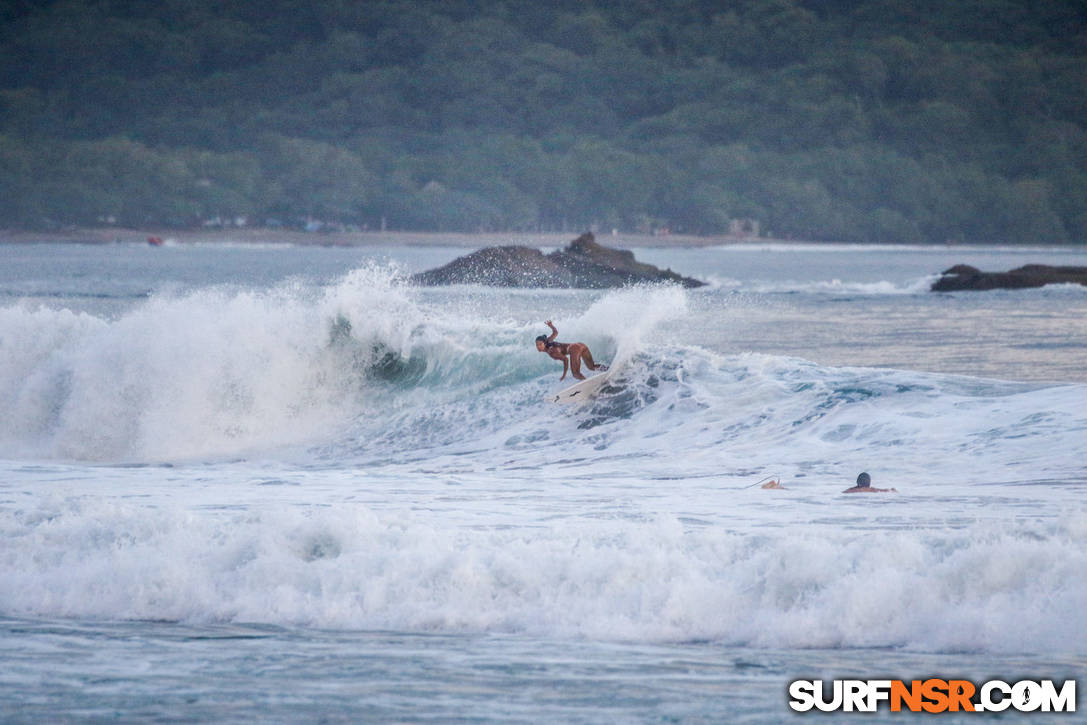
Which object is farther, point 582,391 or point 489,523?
point 582,391

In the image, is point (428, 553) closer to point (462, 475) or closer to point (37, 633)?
point (37, 633)

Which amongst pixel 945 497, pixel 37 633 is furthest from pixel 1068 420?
pixel 37 633

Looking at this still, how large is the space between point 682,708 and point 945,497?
6456 millimetres

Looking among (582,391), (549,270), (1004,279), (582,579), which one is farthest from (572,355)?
(1004,279)

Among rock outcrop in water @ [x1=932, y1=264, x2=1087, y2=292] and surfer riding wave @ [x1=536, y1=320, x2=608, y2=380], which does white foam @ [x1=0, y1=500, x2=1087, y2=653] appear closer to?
surfer riding wave @ [x1=536, y1=320, x2=608, y2=380]

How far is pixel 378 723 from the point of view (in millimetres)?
8016

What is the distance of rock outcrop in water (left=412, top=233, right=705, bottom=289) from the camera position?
65875 millimetres

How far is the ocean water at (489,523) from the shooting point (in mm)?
8992

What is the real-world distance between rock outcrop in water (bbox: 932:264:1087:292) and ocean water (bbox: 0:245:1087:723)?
148ft

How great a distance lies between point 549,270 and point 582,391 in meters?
46.6

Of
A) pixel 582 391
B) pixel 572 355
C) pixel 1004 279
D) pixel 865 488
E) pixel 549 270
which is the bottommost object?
pixel 865 488

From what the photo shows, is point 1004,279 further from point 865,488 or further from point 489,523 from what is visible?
point 489,523

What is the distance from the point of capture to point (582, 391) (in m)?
21.6

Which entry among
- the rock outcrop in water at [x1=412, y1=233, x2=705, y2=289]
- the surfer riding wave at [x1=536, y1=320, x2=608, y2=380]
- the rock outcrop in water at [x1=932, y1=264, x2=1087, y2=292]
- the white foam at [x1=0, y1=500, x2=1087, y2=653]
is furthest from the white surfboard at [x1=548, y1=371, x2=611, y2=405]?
the rock outcrop in water at [x1=932, y1=264, x2=1087, y2=292]
